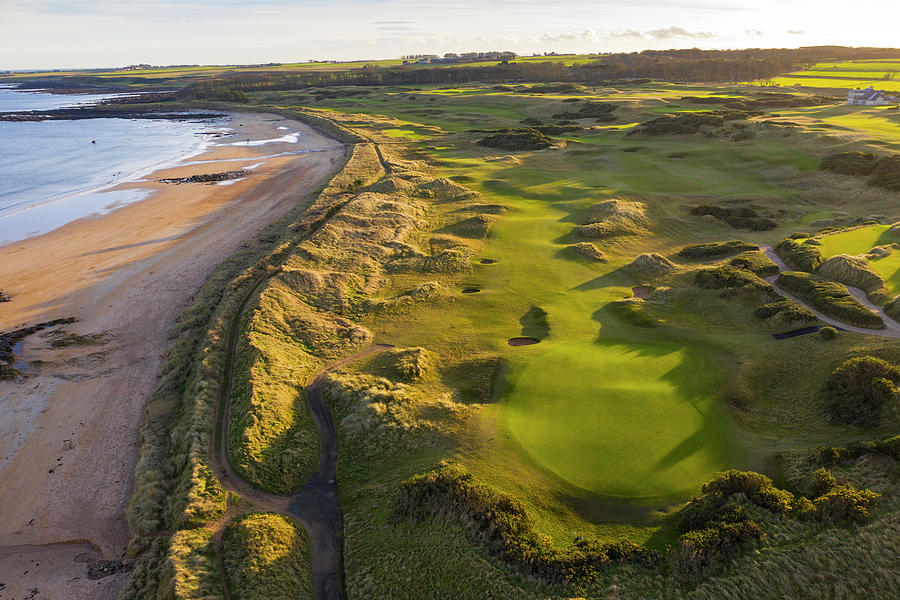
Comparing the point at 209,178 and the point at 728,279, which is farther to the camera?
the point at 209,178

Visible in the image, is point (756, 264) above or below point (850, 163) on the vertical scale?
below

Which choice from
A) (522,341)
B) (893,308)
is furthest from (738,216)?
(522,341)

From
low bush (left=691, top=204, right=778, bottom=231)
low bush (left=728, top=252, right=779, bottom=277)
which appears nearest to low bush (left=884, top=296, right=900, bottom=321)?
low bush (left=728, top=252, right=779, bottom=277)

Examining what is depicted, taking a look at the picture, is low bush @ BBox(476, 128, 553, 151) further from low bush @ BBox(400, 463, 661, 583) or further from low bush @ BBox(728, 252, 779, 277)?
low bush @ BBox(400, 463, 661, 583)

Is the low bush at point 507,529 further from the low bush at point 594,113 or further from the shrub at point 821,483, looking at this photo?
the low bush at point 594,113

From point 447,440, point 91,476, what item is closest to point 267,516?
point 447,440

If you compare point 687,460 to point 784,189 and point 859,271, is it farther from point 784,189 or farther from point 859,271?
point 784,189

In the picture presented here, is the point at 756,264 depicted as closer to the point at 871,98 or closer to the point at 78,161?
the point at 871,98
